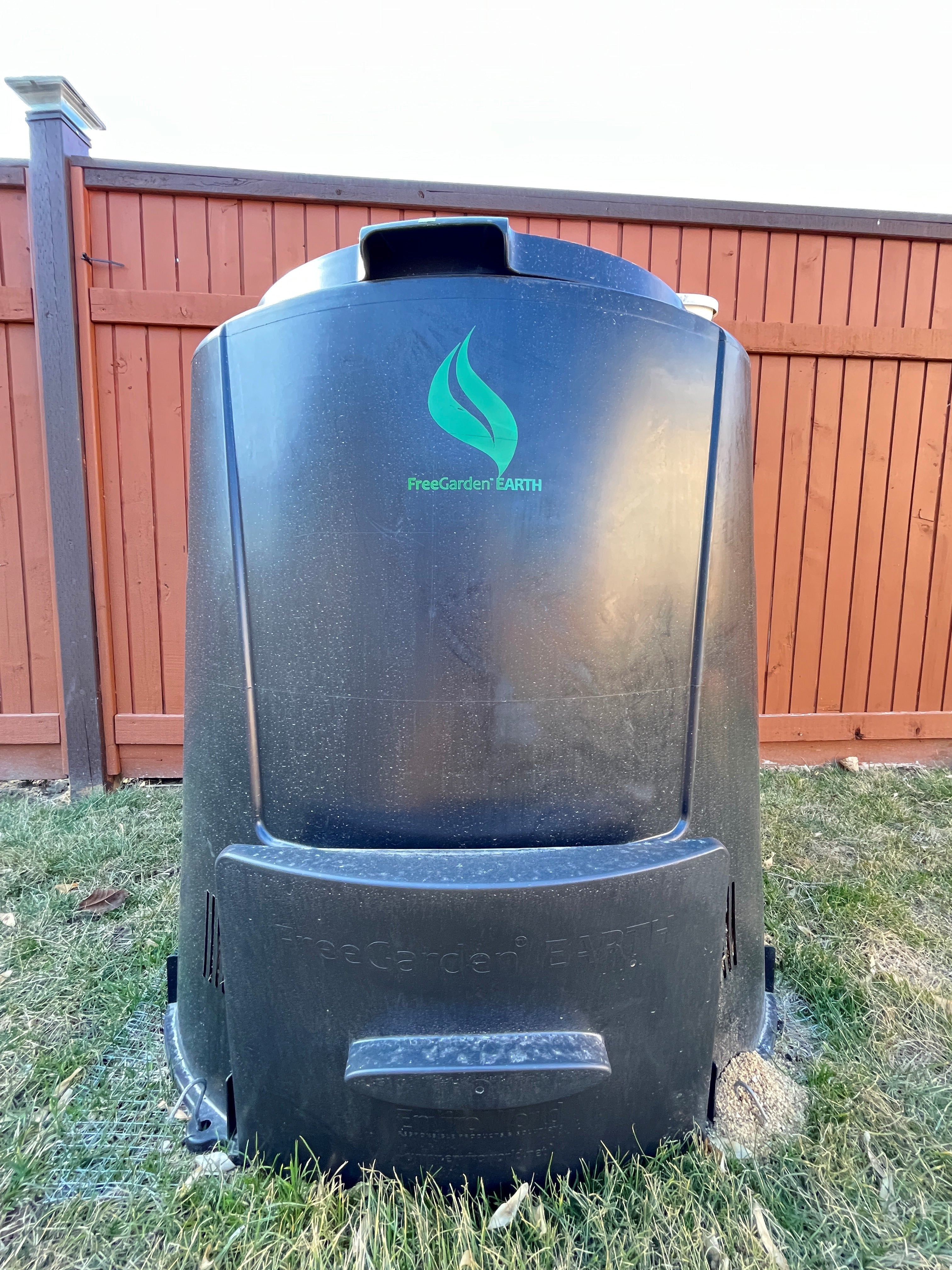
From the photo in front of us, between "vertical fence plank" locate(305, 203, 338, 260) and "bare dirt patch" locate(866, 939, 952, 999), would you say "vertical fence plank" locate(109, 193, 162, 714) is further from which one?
"bare dirt patch" locate(866, 939, 952, 999)

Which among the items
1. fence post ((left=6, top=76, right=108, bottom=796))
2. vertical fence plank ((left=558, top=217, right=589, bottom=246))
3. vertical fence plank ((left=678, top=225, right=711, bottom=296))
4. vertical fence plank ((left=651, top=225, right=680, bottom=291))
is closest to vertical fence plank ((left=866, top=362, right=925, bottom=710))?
vertical fence plank ((left=678, top=225, right=711, bottom=296))

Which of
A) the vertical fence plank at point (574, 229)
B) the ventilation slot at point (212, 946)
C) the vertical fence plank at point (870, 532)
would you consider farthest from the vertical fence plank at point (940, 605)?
the ventilation slot at point (212, 946)

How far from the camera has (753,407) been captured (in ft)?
9.57

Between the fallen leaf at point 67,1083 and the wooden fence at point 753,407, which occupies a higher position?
the wooden fence at point 753,407

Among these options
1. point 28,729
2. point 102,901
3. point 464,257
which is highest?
point 464,257

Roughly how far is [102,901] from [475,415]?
1.89m

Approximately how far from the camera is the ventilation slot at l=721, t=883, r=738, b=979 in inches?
45.6

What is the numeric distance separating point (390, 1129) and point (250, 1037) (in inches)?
9.3

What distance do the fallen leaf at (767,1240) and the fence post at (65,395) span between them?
2.92 metres

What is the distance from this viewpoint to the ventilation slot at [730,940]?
116cm

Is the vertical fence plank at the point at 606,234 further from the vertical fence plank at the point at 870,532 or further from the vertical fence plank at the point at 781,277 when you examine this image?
the vertical fence plank at the point at 870,532

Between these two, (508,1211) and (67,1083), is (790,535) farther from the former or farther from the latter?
(67,1083)

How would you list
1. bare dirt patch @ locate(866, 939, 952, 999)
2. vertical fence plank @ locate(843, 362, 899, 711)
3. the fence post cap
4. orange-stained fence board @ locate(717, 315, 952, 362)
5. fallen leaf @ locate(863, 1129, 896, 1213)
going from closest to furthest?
fallen leaf @ locate(863, 1129, 896, 1213)
bare dirt patch @ locate(866, 939, 952, 999)
the fence post cap
orange-stained fence board @ locate(717, 315, 952, 362)
vertical fence plank @ locate(843, 362, 899, 711)

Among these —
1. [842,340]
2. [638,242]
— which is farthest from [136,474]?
[842,340]
